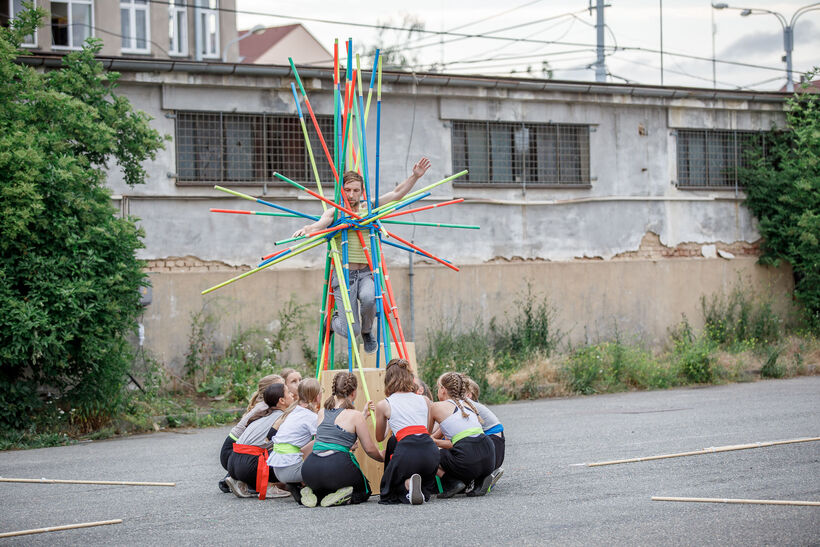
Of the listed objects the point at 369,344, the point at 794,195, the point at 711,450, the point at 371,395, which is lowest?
the point at 711,450

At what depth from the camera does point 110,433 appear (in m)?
12.5

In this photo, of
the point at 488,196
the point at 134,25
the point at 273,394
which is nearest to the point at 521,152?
the point at 488,196

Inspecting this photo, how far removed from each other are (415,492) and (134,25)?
22424 millimetres

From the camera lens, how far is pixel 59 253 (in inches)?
471

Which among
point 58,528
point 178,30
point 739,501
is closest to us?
point 58,528

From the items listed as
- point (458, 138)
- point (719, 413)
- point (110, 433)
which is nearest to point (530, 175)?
point (458, 138)

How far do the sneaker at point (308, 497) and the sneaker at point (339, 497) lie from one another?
0.09m

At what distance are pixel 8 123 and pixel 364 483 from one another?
739cm

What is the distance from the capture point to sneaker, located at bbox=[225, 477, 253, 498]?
8.34 meters

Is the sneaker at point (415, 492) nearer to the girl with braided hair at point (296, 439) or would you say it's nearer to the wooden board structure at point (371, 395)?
the wooden board structure at point (371, 395)

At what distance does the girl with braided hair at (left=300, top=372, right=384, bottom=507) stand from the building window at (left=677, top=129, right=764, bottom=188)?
13.2 meters

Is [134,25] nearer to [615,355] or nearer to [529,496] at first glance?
[615,355]

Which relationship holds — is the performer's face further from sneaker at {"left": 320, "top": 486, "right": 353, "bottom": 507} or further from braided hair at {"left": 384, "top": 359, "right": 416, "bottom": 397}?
sneaker at {"left": 320, "top": 486, "right": 353, "bottom": 507}

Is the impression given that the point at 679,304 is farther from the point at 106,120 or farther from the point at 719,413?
the point at 106,120
